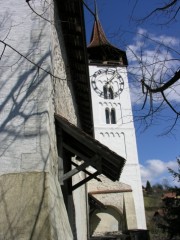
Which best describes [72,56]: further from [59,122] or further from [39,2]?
[59,122]

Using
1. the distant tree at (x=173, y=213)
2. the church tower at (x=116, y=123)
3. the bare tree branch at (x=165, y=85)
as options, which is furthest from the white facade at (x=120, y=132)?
the bare tree branch at (x=165, y=85)

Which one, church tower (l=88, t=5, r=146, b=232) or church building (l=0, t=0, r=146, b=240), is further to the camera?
church tower (l=88, t=5, r=146, b=232)

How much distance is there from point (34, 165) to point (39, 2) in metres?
2.93

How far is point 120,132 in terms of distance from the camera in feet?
120

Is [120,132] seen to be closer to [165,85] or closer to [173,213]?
[173,213]

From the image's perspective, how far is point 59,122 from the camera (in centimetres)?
604

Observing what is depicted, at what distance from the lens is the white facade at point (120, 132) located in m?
33.2

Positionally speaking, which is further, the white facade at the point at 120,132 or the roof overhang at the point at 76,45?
the white facade at the point at 120,132

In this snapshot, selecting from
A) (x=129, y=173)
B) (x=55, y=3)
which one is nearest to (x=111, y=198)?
(x=129, y=173)

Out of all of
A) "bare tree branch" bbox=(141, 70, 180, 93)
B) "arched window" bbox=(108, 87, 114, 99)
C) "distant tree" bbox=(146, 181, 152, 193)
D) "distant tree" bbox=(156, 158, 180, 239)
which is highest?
"arched window" bbox=(108, 87, 114, 99)

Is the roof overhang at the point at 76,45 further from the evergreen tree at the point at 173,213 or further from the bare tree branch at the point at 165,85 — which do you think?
the evergreen tree at the point at 173,213

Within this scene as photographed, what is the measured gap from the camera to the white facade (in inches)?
1307

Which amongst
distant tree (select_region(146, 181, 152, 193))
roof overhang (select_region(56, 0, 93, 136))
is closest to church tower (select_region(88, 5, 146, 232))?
roof overhang (select_region(56, 0, 93, 136))

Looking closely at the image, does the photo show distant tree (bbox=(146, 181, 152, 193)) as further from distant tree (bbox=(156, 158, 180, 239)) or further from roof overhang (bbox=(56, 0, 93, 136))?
roof overhang (bbox=(56, 0, 93, 136))
